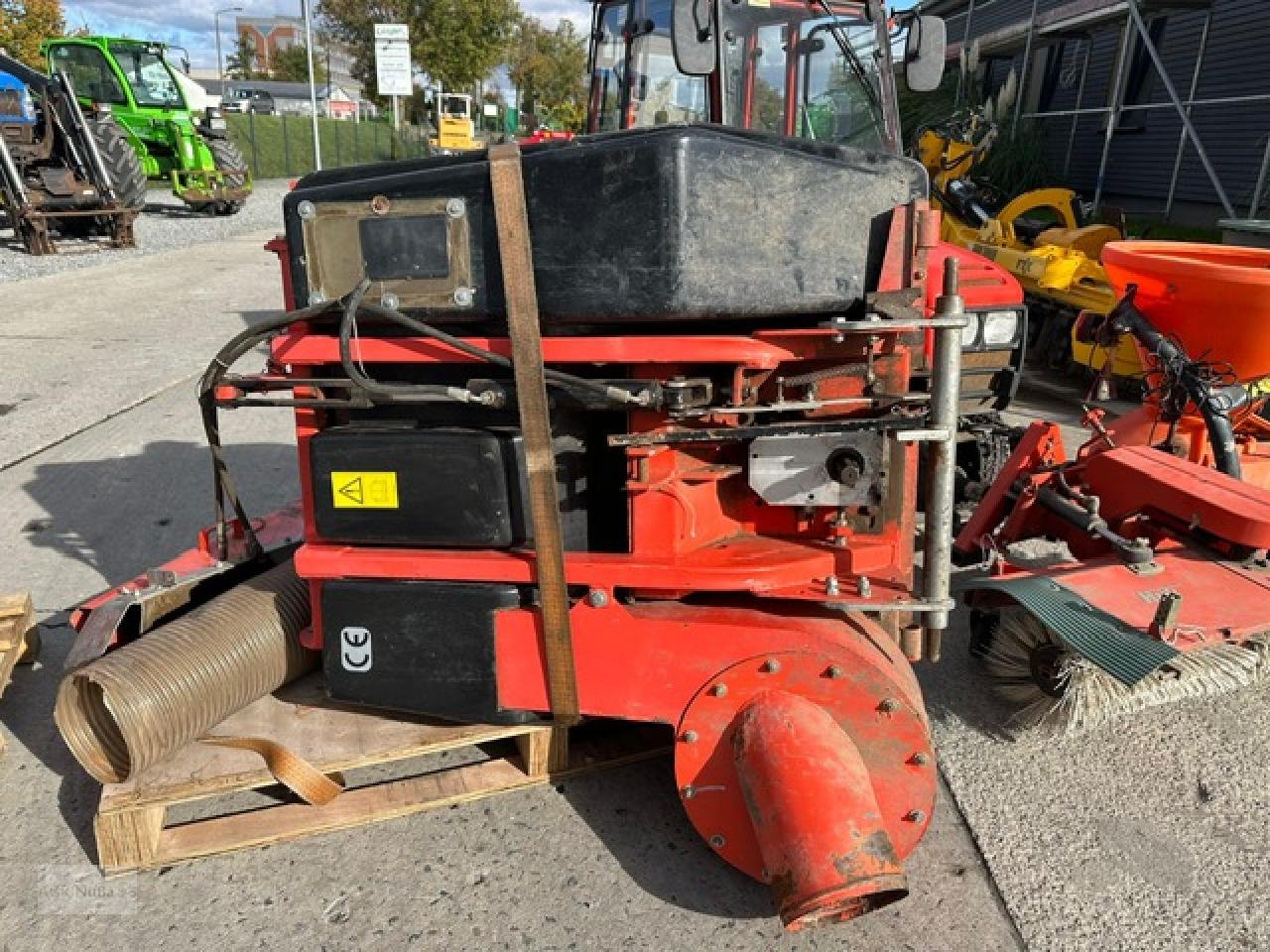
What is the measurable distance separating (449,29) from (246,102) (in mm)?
9170

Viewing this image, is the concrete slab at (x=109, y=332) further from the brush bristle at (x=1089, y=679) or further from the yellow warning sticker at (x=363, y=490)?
the brush bristle at (x=1089, y=679)

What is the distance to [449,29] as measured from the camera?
37.4 metres

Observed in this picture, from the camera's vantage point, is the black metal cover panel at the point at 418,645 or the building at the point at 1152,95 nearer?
the black metal cover panel at the point at 418,645

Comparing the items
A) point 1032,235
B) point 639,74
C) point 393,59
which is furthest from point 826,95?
point 393,59

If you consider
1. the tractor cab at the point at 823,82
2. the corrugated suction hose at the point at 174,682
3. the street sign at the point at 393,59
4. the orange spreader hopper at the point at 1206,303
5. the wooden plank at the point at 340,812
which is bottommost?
the wooden plank at the point at 340,812

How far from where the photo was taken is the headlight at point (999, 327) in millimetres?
4504

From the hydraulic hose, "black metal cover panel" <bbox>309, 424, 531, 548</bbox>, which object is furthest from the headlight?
"black metal cover panel" <bbox>309, 424, 531, 548</bbox>

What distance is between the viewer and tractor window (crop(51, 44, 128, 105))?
1762 centimetres

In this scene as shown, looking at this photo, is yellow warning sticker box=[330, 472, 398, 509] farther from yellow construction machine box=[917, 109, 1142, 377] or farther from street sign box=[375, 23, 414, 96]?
street sign box=[375, 23, 414, 96]

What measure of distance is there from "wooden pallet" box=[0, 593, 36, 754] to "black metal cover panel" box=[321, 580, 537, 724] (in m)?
1.28

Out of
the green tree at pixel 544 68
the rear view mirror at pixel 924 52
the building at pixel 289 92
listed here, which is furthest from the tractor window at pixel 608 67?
the building at pixel 289 92

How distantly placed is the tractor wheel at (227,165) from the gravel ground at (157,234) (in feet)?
1.00

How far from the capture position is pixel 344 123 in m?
37.8

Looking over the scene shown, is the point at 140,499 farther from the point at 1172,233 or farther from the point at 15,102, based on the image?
the point at 15,102
